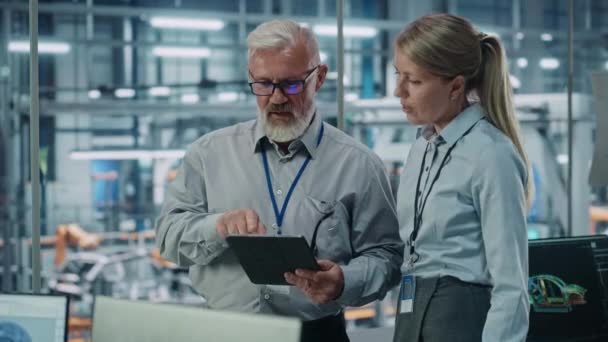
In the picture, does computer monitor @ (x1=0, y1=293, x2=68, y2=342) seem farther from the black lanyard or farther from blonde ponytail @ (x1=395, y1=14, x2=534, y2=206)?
blonde ponytail @ (x1=395, y1=14, x2=534, y2=206)

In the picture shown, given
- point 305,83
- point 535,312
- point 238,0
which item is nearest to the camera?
point 305,83

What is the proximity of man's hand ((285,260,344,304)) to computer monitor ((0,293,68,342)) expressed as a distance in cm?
49

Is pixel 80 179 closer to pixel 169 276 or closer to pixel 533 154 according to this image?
pixel 169 276

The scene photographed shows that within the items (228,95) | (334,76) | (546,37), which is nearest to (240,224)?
(334,76)

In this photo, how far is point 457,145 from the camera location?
1.61 metres

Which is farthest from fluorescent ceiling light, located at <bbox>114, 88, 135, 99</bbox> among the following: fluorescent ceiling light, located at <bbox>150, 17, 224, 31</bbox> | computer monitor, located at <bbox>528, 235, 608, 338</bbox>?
computer monitor, located at <bbox>528, 235, 608, 338</bbox>

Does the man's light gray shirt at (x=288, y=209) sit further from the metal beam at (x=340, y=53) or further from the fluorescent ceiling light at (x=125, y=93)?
the fluorescent ceiling light at (x=125, y=93)

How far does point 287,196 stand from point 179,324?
3.03 ft

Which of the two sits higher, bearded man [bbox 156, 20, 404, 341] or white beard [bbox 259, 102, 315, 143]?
white beard [bbox 259, 102, 315, 143]

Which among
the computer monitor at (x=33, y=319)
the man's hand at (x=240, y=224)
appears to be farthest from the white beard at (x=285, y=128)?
the computer monitor at (x=33, y=319)

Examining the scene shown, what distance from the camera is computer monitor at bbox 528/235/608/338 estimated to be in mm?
2094

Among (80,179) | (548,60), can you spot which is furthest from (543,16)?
(80,179)

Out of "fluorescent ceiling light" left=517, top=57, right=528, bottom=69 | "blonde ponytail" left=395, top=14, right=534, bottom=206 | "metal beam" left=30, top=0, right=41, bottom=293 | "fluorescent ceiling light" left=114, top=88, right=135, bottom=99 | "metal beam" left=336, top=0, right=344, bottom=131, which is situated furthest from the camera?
"fluorescent ceiling light" left=517, top=57, right=528, bottom=69

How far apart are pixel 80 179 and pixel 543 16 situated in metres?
13.1
